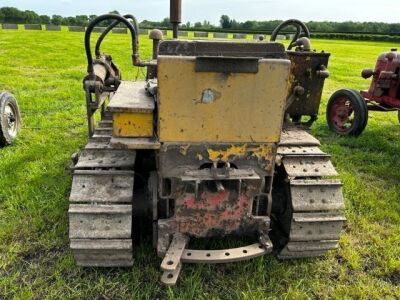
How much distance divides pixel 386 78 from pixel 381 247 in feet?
11.4

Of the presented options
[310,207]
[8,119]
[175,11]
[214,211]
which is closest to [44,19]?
[8,119]

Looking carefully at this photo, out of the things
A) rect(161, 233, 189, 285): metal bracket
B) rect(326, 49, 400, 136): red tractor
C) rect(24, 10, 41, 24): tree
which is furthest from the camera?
rect(24, 10, 41, 24): tree

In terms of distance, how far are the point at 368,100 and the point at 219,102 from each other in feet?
16.1

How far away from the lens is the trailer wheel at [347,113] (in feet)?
19.9

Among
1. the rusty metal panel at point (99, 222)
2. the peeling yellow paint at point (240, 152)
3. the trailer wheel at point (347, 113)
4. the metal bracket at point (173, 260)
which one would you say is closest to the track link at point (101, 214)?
the rusty metal panel at point (99, 222)

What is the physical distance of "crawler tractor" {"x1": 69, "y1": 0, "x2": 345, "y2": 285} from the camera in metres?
2.42

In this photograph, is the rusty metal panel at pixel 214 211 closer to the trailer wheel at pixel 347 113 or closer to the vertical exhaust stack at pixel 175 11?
the vertical exhaust stack at pixel 175 11

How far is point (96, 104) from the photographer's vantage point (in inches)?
149

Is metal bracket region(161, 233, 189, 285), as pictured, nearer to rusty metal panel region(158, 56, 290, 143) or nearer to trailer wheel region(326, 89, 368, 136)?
rusty metal panel region(158, 56, 290, 143)

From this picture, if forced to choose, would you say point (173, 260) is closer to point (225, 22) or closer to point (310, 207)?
point (310, 207)

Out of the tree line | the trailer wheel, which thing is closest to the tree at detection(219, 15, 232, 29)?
the tree line

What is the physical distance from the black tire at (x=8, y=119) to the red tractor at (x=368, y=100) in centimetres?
486

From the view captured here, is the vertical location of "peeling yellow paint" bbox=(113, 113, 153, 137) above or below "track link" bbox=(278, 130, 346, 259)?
above

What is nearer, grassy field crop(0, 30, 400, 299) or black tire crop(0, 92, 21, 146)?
grassy field crop(0, 30, 400, 299)
